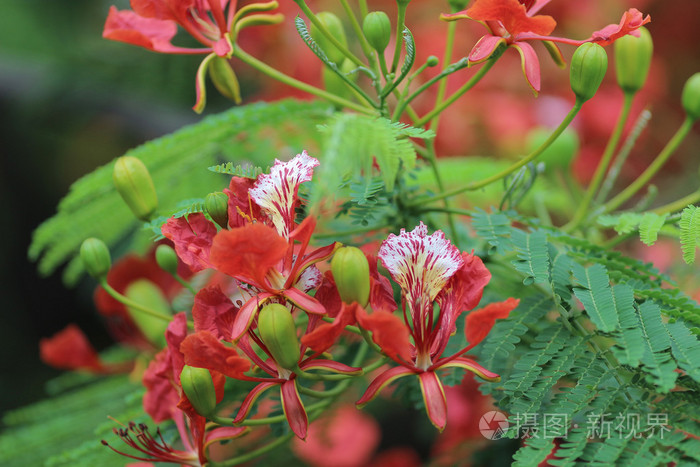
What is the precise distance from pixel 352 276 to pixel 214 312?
0.13 m

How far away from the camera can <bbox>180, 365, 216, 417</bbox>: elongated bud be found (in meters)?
0.60

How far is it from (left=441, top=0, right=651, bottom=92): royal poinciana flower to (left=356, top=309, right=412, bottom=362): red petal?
246 millimetres

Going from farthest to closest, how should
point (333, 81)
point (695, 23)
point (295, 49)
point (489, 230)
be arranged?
1. point (695, 23)
2. point (295, 49)
3. point (333, 81)
4. point (489, 230)

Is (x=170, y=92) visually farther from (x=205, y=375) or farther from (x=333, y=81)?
(x=205, y=375)

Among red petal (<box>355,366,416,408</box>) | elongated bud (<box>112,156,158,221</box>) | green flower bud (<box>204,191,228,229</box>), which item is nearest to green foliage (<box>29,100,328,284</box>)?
elongated bud (<box>112,156,158,221</box>)

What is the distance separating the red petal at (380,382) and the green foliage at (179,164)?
0.42 metres

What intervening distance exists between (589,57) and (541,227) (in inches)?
7.5

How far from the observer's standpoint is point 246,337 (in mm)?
619

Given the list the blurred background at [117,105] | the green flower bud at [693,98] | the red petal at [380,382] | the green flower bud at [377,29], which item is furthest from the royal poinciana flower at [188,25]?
the blurred background at [117,105]

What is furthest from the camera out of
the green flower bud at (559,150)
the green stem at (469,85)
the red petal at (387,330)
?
the green flower bud at (559,150)

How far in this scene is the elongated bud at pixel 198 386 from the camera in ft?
1.96

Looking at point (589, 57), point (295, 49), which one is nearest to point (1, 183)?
point (295, 49)

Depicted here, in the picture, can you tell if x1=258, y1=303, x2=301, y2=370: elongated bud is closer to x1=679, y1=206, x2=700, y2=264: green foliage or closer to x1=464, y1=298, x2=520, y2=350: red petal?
x1=464, y1=298, x2=520, y2=350: red petal

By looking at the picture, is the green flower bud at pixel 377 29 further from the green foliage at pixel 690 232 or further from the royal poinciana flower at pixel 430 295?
the green foliage at pixel 690 232
